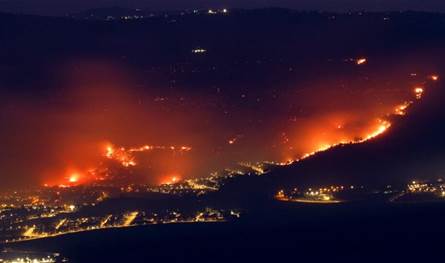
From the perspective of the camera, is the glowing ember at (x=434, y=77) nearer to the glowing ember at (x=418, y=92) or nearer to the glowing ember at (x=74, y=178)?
the glowing ember at (x=418, y=92)

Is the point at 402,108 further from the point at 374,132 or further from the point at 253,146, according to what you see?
the point at 253,146

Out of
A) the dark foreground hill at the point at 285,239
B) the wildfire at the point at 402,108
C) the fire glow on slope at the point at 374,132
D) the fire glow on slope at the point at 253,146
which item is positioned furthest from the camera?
the wildfire at the point at 402,108

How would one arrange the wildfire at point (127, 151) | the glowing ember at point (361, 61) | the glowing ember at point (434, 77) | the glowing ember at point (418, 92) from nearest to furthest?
the wildfire at point (127, 151)
the glowing ember at point (418, 92)
the glowing ember at point (434, 77)
the glowing ember at point (361, 61)

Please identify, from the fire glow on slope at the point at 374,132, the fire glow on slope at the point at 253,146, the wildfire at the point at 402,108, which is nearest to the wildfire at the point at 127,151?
the fire glow on slope at the point at 253,146

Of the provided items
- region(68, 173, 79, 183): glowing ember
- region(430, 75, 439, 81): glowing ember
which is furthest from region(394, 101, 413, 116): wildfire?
region(68, 173, 79, 183): glowing ember

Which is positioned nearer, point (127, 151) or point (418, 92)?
point (127, 151)

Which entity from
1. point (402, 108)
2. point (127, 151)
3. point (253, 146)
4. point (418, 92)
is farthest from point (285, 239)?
point (418, 92)

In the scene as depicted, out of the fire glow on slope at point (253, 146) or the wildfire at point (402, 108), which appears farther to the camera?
the wildfire at point (402, 108)

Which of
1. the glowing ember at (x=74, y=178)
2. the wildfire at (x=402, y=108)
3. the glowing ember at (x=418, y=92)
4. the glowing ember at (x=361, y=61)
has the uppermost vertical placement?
the glowing ember at (x=361, y=61)

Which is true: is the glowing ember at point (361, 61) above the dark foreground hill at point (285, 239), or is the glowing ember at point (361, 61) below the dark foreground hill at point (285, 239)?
above

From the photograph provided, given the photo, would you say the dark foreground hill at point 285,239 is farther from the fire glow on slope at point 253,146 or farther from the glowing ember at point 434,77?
the glowing ember at point 434,77

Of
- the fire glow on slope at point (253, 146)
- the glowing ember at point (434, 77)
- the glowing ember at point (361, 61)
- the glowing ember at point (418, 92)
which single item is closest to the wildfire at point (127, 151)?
the fire glow on slope at point (253, 146)

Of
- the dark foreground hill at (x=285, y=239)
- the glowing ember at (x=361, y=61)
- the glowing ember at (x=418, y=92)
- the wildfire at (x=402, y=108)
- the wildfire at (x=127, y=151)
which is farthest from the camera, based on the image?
A: the glowing ember at (x=361, y=61)
